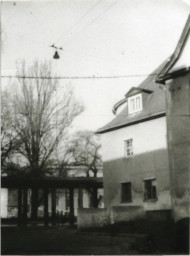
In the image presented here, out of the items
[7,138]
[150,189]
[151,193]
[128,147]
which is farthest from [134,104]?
[7,138]

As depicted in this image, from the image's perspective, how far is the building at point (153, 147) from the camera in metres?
12.7

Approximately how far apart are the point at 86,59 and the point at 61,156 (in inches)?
504

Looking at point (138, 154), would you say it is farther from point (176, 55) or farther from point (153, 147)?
point (176, 55)

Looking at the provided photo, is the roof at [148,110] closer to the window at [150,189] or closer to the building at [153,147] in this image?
the building at [153,147]

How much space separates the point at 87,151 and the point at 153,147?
548 inches

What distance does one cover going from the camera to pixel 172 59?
12.8 metres

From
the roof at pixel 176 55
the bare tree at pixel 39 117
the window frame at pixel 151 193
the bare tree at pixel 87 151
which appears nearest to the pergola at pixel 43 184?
the bare tree at pixel 39 117

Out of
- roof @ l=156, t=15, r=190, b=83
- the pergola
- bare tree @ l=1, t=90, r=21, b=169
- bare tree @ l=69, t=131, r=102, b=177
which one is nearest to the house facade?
roof @ l=156, t=15, r=190, b=83

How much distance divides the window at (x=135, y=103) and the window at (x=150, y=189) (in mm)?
3510

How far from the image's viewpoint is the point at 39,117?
1620 centimetres

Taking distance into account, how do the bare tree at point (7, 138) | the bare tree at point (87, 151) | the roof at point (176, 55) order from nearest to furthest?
the roof at point (176, 55)
the bare tree at point (7, 138)
the bare tree at point (87, 151)

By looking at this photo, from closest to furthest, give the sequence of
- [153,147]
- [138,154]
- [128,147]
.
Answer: [153,147] → [138,154] → [128,147]

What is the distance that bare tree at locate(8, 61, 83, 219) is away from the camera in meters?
13.5

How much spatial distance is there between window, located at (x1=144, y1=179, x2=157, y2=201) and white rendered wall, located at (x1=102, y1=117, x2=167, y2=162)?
143 centimetres
